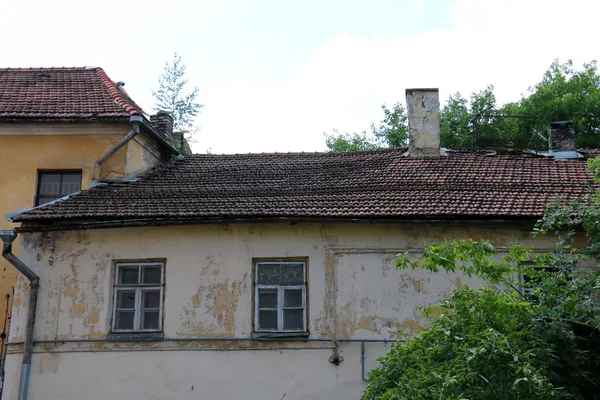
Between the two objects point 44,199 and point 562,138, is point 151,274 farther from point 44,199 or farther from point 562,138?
point 562,138

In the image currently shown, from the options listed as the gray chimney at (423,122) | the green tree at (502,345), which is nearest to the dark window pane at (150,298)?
the green tree at (502,345)

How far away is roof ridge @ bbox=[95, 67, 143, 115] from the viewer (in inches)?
624

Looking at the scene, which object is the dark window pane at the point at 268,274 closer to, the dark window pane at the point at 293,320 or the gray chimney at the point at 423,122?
the dark window pane at the point at 293,320

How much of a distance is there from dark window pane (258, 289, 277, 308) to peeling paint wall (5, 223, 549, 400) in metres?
0.21

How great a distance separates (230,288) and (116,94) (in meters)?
6.71

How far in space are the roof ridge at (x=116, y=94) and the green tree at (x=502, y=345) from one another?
31.0ft

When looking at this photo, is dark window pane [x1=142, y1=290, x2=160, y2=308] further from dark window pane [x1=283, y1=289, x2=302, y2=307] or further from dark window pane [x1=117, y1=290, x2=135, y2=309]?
dark window pane [x1=283, y1=289, x2=302, y2=307]

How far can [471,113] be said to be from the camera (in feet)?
102

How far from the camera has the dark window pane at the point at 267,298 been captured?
41.3ft

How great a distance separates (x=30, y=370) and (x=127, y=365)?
1710 mm

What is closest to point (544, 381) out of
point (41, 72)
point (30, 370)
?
point (30, 370)

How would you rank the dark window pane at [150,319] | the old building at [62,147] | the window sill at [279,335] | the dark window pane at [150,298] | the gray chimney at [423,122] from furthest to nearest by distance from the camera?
the gray chimney at [423,122], the old building at [62,147], the dark window pane at [150,298], the dark window pane at [150,319], the window sill at [279,335]

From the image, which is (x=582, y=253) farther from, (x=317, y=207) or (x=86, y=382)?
(x=86, y=382)

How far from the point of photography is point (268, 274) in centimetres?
1273
